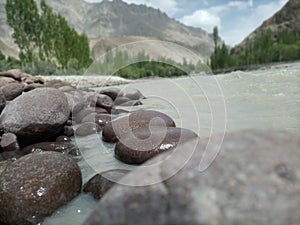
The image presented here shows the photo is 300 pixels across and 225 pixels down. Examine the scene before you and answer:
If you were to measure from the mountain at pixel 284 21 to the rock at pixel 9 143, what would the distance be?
92.7m

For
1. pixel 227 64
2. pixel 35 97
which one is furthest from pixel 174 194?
A: pixel 227 64

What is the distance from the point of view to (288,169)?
1106mm

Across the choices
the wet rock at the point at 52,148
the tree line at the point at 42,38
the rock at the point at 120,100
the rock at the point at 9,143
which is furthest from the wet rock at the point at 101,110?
the tree line at the point at 42,38

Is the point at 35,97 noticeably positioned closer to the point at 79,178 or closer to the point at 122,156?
the point at 122,156

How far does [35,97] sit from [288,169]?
425cm

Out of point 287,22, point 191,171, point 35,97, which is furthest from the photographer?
point 287,22

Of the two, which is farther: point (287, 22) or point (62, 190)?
point (287, 22)

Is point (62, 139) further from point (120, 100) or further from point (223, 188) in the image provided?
point (120, 100)

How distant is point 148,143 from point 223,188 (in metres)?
2.38

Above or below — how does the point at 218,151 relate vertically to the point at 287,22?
below

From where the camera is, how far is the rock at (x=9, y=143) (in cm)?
450

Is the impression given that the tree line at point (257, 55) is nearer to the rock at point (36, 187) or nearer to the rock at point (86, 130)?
the rock at point (86, 130)

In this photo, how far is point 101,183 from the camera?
275 cm

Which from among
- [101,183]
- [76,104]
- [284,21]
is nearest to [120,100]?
[76,104]
